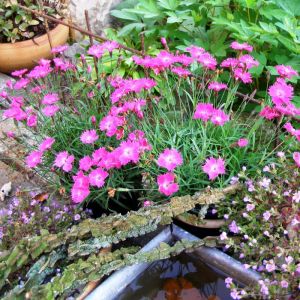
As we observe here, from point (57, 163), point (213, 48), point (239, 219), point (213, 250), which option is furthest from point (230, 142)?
point (213, 48)

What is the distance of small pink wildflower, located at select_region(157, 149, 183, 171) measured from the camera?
1.70m

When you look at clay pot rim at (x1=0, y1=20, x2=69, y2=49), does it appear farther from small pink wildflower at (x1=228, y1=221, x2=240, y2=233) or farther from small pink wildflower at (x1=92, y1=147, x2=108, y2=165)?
small pink wildflower at (x1=228, y1=221, x2=240, y2=233)

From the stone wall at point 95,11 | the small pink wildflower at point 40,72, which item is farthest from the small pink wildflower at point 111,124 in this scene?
the stone wall at point 95,11

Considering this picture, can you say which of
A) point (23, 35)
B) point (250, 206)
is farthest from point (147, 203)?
point (23, 35)

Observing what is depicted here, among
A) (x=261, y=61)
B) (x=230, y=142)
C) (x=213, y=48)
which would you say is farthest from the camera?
(x=213, y=48)

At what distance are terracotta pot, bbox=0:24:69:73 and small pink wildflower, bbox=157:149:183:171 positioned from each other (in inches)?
69.6

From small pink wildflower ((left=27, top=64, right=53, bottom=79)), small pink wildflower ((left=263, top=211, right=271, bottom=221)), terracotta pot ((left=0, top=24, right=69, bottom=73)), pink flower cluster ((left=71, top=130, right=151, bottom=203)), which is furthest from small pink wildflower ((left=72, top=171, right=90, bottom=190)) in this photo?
terracotta pot ((left=0, top=24, right=69, bottom=73))

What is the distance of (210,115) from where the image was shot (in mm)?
1775

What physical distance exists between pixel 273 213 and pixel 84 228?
26.4 inches

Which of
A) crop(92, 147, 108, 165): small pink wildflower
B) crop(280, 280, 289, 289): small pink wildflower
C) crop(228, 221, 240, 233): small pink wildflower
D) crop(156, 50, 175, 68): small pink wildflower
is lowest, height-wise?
crop(228, 221, 240, 233): small pink wildflower

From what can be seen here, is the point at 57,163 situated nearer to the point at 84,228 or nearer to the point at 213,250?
the point at 84,228

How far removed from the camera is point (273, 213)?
168 cm

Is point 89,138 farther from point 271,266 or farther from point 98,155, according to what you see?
point 271,266

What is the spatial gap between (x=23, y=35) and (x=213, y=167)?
207 centimetres
